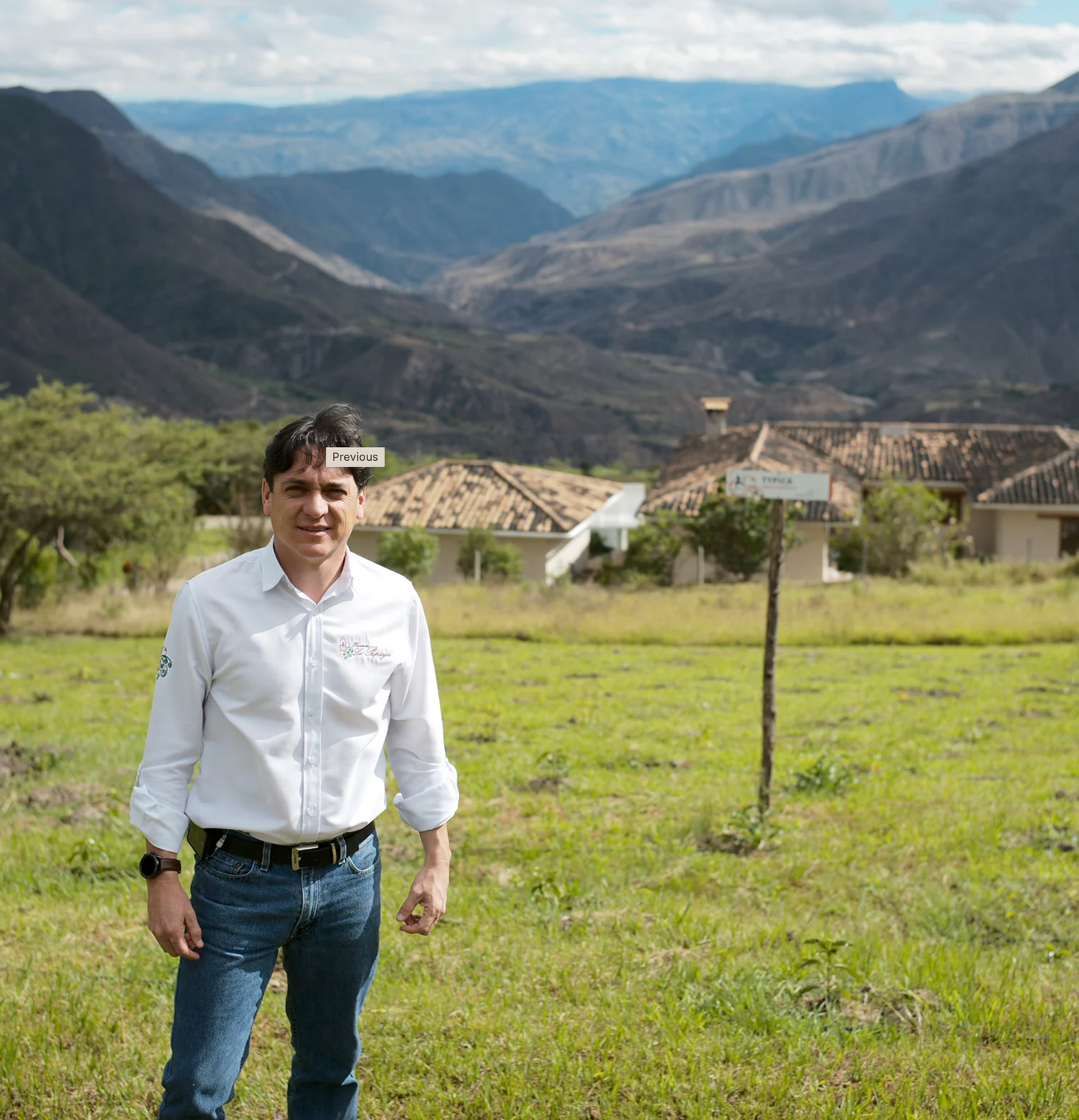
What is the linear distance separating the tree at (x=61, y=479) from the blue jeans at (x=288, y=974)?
2249 centimetres

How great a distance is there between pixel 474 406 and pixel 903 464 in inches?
2875

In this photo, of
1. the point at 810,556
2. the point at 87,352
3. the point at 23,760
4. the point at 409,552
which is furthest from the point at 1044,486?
the point at 87,352

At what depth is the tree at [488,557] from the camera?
3297cm

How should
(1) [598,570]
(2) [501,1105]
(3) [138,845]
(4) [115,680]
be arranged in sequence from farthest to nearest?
(1) [598,570] → (4) [115,680] → (3) [138,845] → (2) [501,1105]

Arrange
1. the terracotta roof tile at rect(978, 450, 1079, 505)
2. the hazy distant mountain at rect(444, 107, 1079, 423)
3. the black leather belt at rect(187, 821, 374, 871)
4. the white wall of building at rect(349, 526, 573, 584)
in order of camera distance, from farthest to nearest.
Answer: the hazy distant mountain at rect(444, 107, 1079, 423) < the terracotta roof tile at rect(978, 450, 1079, 505) < the white wall of building at rect(349, 526, 573, 584) < the black leather belt at rect(187, 821, 374, 871)

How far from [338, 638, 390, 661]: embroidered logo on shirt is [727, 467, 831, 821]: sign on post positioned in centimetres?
404

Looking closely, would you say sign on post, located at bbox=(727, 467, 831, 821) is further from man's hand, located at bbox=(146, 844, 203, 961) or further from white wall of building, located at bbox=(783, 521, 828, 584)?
white wall of building, located at bbox=(783, 521, 828, 584)

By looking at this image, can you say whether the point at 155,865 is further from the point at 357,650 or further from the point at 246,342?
the point at 246,342

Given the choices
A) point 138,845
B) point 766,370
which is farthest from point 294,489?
point 766,370

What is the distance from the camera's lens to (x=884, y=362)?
14738 centimetres

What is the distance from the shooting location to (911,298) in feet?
531

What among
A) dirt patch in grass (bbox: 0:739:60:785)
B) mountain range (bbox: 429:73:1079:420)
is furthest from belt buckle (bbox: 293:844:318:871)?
mountain range (bbox: 429:73:1079:420)

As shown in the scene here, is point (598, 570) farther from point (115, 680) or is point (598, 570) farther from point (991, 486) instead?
point (115, 680)

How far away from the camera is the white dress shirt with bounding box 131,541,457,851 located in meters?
3.05
